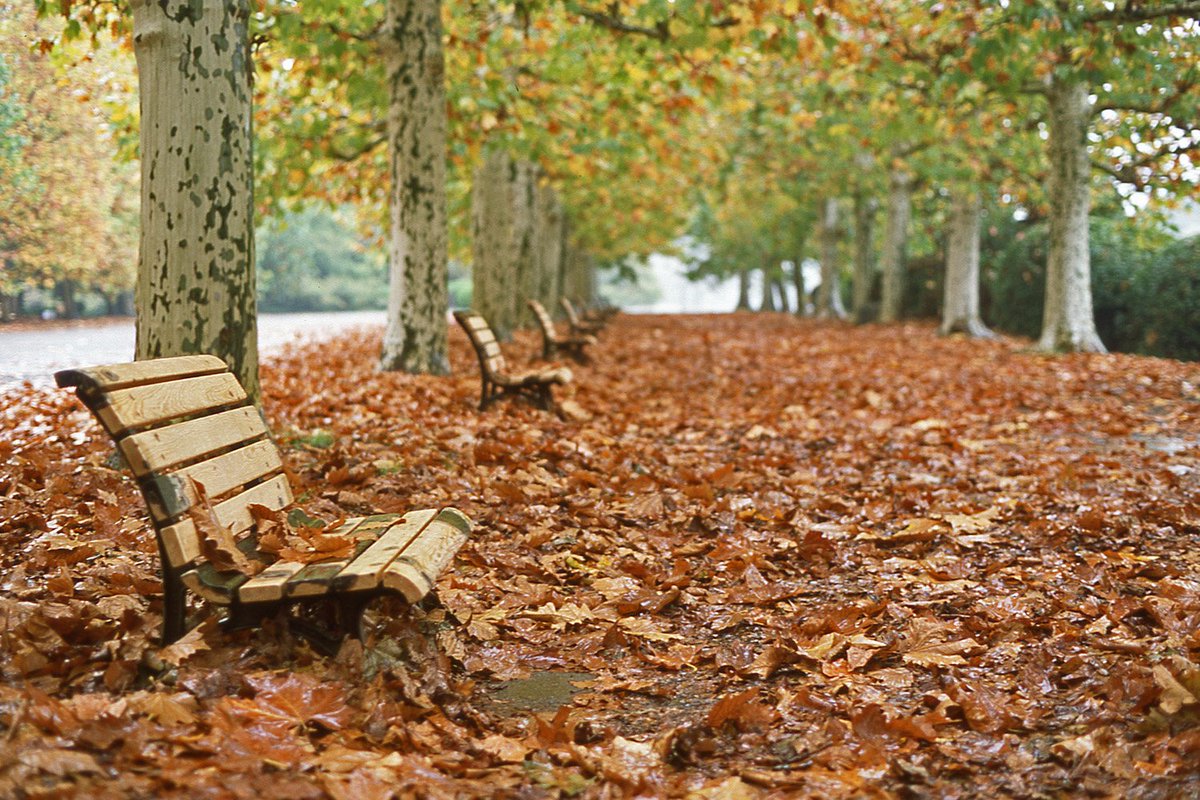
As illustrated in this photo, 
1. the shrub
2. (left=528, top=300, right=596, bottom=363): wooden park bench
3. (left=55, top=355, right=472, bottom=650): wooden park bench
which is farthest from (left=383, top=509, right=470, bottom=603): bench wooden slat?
the shrub

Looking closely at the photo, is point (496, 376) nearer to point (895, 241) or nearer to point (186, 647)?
point (186, 647)

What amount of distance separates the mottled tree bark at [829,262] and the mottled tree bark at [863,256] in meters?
2.06

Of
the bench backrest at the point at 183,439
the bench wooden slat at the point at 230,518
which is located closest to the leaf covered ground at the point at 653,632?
the bench wooden slat at the point at 230,518

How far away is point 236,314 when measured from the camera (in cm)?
519

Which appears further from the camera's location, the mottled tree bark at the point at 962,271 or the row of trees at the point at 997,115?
the mottled tree bark at the point at 962,271

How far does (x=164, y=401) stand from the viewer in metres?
3.06

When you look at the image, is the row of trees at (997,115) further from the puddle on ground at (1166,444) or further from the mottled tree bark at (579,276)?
the mottled tree bark at (579,276)

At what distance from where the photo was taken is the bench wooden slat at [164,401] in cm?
279

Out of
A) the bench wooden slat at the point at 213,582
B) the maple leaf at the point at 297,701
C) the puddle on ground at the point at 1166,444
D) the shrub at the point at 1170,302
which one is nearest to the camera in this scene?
the maple leaf at the point at 297,701

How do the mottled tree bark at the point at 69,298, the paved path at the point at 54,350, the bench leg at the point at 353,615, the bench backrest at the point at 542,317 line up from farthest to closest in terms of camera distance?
the mottled tree bark at the point at 69,298 < the bench backrest at the point at 542,317 < the paved path at the point at 54,350 < the bench leg at the point at 353,615

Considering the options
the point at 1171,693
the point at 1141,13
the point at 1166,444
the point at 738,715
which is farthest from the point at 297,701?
the point at 1141,13

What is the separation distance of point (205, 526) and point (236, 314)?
96.7 inches

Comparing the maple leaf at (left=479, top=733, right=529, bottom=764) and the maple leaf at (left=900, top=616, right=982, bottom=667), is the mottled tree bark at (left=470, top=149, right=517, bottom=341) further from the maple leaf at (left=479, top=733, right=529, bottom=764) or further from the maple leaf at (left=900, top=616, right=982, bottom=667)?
the maple leaf at (left=479, top=733, right=529, bottom=764)

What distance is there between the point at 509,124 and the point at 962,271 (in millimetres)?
11483
